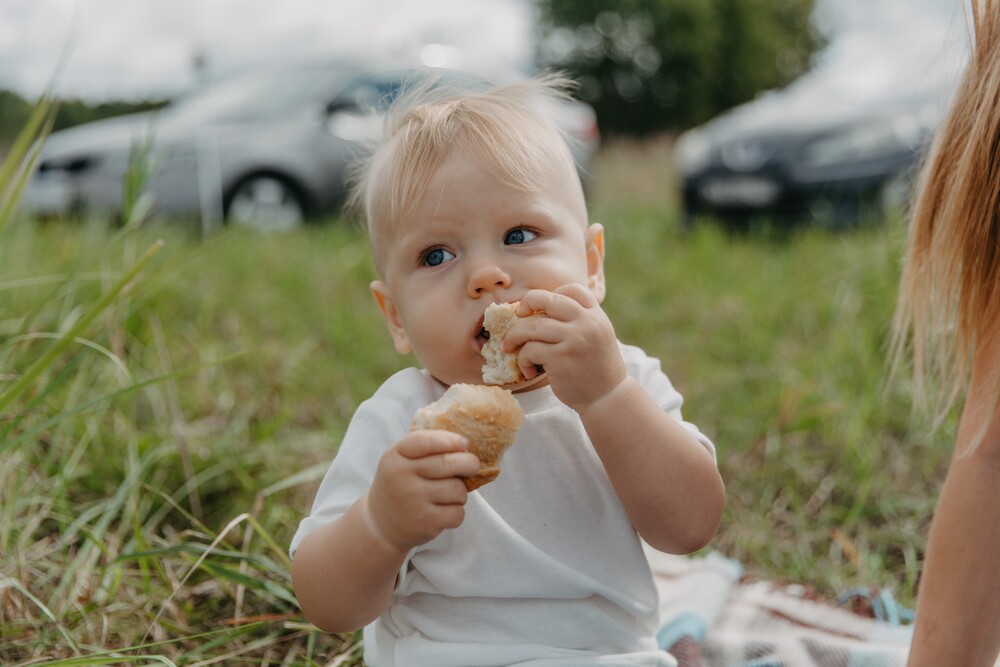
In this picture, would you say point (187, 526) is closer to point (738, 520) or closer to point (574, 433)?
point (574, 433)

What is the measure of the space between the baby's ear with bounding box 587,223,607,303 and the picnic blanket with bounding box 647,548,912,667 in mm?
697

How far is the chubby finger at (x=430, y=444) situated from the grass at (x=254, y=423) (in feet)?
1.79

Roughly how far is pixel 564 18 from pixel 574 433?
2706 centimetres

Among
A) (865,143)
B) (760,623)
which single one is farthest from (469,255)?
(865,143)

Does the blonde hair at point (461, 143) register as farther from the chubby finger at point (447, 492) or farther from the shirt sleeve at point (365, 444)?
the chubby finger at point (447, 492)

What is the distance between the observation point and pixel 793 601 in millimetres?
1940

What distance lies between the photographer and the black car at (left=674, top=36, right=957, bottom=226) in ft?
16.8

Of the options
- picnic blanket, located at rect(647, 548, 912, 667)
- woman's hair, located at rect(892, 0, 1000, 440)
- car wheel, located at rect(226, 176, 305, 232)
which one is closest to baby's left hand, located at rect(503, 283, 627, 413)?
woman's hair, located at rect(892, 0, 1000, 440)

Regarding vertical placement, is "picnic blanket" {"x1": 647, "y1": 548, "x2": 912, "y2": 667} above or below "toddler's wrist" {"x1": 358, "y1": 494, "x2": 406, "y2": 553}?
below

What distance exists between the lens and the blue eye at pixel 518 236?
1231 millimetres

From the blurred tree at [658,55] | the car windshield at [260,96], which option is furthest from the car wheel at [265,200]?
the blurred tree at [658,55]

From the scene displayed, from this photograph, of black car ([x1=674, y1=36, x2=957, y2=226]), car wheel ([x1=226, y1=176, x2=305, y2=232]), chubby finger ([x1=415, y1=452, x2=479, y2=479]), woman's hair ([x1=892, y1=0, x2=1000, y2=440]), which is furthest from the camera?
car wheel ([x1=226, y1=176, x2=305, y2=232])

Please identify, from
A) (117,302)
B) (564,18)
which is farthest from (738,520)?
(564,18)

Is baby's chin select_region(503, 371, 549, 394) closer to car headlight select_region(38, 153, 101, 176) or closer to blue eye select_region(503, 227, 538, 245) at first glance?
blue eye select_region(503, 227, 538, 245)
